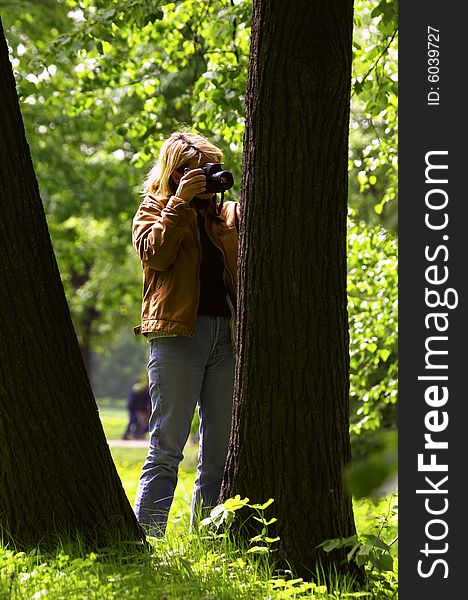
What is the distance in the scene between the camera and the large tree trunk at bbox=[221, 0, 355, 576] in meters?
3.48

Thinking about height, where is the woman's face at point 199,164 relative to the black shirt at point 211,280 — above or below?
above

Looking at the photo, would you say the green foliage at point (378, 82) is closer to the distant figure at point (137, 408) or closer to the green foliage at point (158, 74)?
the green foliage at point (158, 74)

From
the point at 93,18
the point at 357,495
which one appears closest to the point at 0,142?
the point at 357,495

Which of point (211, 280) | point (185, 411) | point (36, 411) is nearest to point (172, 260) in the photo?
point (211, 280)

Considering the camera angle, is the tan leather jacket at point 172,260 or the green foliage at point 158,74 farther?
the green foliage at point 158,74

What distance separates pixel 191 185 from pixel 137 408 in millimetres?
19147

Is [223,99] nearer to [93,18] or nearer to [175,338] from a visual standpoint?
[93,18]

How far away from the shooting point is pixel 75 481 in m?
3.53

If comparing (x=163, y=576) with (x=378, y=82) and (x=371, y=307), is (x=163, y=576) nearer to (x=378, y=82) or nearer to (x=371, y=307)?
(x=378, y=82)

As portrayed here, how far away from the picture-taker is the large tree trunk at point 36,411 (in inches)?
138

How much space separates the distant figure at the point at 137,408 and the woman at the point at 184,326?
58.3 ft

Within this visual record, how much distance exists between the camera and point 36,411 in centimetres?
351

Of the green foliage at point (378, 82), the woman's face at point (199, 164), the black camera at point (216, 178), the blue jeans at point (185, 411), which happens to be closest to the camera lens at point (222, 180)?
the black camera at point (216, 178)

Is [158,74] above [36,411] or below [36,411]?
above
